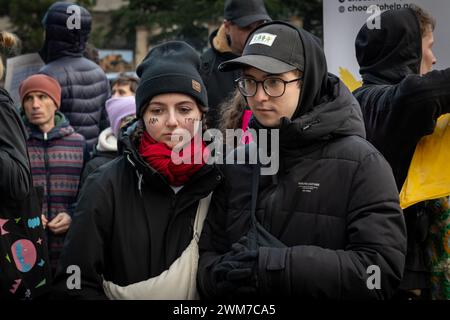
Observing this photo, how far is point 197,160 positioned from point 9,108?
113 centimetres

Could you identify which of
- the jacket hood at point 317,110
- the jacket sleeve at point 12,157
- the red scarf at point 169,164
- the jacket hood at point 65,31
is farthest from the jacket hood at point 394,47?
the jacket hood at point 65,31

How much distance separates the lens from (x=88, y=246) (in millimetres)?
2736

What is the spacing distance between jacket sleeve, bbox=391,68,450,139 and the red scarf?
41.7 inches

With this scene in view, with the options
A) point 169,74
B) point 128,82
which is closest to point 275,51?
point 169,74

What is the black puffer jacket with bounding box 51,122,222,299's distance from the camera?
2746 millimetres

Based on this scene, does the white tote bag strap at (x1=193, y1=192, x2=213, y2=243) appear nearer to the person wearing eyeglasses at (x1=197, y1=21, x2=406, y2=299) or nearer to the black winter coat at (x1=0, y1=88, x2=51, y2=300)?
the person wearing eyeglasses at (x1=197, y1=21, x2=406, y2=299)

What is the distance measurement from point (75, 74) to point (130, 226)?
9.74 ft

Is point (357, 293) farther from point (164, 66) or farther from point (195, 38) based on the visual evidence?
point (195, 38)

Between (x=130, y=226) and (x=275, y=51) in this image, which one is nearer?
(x=275, y=51)

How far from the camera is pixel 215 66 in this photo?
485 cm

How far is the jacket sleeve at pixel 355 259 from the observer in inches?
95.4

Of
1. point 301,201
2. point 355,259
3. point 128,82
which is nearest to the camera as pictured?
point 355,259

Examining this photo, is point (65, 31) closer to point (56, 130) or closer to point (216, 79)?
point (56, 130)
